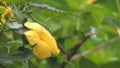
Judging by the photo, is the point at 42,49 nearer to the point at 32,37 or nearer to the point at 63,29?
the point at 32,37

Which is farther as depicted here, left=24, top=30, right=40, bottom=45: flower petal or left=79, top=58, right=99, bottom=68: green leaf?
left=79, top=58, right=99, bottom=68: green leaf

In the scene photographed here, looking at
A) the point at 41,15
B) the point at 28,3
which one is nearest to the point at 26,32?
the point at 28,3

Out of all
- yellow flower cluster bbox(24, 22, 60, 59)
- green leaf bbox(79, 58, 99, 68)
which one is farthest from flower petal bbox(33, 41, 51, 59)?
green leaf bbox(79, 58, 99, 68)

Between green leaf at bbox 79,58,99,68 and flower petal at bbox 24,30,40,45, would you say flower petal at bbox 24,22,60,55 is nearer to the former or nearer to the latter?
flower petal at bbox 24,30,40,45

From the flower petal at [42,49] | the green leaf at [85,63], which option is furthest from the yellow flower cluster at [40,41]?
the green leaf at [85,63]

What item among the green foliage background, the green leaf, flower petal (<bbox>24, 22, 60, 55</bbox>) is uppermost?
flower petal (<bbox>24, 22, 60, 55</bbox>)

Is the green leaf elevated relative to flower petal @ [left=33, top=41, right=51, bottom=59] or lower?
lower
